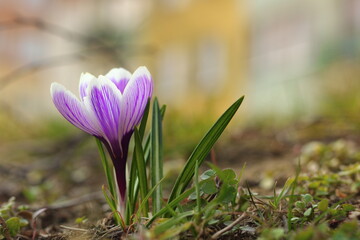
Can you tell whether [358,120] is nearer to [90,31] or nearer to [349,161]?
[349,161]

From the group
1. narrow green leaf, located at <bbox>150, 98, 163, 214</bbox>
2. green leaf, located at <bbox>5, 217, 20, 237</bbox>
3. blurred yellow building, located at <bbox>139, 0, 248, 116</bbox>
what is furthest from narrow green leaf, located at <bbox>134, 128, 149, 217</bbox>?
blurred yellow building, located at <bbox>139, 0, 248, 116</bbox>

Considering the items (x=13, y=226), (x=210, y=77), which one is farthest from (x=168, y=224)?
(x=210, y=77)

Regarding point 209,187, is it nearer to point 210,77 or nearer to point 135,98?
point 135,98

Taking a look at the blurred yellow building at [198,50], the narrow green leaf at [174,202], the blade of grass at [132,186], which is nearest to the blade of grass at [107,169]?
the blade of grass at [132,186]

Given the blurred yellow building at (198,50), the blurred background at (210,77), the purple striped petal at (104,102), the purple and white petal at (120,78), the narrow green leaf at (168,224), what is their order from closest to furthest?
the narrow green leaf at (168,224), the purple striped petal at (104,102), the purple and white petal at (120,78), the blurred background at (210,77), the blurred yellow building at (198,50)

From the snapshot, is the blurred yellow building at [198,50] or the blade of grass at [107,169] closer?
the blade of grass at [107,169]

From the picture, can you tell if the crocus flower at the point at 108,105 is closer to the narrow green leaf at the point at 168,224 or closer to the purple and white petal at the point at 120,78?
the purple and white petal at the point at 120,78
